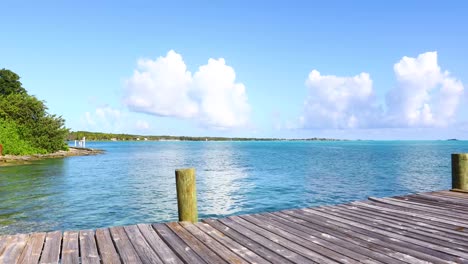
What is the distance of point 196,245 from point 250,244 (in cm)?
90

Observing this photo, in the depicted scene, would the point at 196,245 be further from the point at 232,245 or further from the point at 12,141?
the point at 12,141

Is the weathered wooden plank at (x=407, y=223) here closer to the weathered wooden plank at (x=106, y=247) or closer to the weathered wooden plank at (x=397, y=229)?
the weathered wooden plank at (x=397, y=229)

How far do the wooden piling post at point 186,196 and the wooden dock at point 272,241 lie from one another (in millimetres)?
255

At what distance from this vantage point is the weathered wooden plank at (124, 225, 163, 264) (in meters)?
4.88

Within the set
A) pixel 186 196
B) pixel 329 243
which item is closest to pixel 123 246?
pixel 186 196

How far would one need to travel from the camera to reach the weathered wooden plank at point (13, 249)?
494 centimetres

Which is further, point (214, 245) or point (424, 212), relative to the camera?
point (424, 212)

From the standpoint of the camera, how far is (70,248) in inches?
211

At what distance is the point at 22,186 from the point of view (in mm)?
25609

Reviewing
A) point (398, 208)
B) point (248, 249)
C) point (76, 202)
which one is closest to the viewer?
point (248, 249)

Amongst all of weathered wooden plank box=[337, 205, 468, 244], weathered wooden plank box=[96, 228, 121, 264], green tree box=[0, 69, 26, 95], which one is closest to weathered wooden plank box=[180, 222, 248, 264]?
weathered wooden plank box=[96, 228, 121, 264]

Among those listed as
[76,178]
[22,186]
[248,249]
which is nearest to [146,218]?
[248,249]

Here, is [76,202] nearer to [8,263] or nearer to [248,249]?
[8,263]

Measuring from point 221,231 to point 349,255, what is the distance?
2.37m
